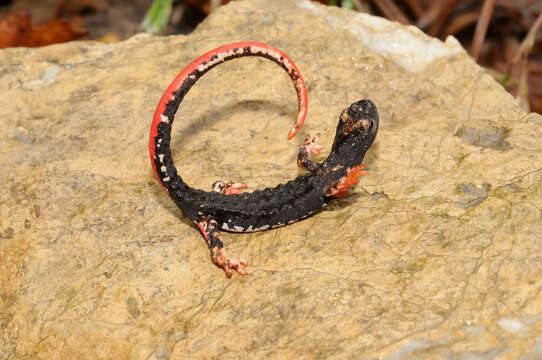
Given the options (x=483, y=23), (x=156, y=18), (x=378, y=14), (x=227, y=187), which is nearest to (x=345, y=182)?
(x=227, y=187)

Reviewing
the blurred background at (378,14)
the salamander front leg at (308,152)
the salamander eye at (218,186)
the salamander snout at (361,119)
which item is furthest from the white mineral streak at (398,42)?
the salamander eye at (218,186)

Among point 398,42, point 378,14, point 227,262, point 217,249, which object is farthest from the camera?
point 378,14

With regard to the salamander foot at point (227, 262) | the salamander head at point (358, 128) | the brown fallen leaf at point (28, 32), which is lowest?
the brown fallen leaf at point (28, 32)

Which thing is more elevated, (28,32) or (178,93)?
(178,93)

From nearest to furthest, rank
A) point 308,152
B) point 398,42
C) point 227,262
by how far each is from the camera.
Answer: point 227,262, point 308,152, point 398,42

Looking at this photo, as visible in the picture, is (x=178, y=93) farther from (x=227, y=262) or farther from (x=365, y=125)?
(x=365, y=125)

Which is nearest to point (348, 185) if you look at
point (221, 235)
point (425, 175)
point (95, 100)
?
point (425, 175)

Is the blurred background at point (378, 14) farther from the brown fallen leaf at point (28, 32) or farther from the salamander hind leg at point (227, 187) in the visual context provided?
the salamander hind leg at point (227, 187)
